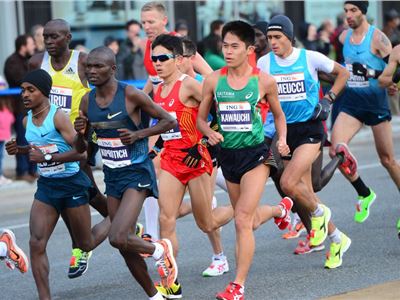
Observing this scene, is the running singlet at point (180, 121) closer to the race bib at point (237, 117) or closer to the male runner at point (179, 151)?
the male runner at point (179, 151)

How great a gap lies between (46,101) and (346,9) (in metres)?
3.93

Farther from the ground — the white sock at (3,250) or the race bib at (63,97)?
the race bib at (63,97)

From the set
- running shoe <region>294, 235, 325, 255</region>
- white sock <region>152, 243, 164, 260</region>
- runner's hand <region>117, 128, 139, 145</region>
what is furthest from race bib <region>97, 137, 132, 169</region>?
running shoe <region>294, 235, 325, 255</region>

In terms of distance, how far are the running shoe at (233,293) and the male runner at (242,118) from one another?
0.64 ft

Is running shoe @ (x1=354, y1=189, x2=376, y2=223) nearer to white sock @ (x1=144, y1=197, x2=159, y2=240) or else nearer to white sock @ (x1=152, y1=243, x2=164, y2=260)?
white sock @ (x1=144, y1=197, x2=159, y2=240)

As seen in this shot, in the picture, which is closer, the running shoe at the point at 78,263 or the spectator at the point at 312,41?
the running shoe at the point at 78,263

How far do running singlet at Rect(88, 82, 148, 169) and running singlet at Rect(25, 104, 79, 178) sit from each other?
342mm

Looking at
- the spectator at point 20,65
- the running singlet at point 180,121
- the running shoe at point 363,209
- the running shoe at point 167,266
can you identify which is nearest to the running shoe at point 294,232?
the running shoe at point 363,209

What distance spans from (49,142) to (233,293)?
5.53ft

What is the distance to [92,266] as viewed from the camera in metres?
10.2

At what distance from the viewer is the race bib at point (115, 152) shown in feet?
26.6

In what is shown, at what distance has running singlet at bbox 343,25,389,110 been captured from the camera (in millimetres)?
11281

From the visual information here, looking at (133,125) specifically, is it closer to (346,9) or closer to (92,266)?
(92,266)

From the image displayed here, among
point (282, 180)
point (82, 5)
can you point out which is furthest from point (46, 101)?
point (82, 5)
